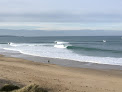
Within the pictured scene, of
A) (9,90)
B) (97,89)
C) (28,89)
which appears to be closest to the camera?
(28,89)

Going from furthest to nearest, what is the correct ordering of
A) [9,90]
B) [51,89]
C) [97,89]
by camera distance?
[97,89], [51,89], [9,90]

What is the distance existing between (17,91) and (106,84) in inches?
215

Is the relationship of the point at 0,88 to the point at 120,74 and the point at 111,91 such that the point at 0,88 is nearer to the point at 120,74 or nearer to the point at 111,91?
the point at 111,91

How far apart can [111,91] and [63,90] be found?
212 cm

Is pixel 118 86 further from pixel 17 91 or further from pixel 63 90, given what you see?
pixel 17 91

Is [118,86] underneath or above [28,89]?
underneath

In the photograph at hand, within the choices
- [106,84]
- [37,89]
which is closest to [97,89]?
[106,84]

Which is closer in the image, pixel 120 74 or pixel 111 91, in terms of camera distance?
pixel 111 91

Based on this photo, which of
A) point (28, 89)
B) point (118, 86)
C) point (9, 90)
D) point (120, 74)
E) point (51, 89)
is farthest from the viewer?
point (120, 74)

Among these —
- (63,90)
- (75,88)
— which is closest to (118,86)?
(75,88)

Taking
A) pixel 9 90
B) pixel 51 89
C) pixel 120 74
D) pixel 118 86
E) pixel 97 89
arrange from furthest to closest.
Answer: pixel 120 74, pixel 118 86, pixel 97 89, pixel 51 89, pixel 9 90

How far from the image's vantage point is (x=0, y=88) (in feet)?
27.0

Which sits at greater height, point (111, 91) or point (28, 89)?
point (28, 89)

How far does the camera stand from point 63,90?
9484 mm
